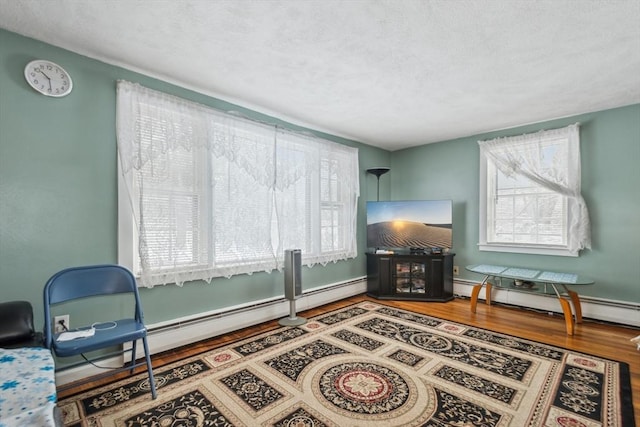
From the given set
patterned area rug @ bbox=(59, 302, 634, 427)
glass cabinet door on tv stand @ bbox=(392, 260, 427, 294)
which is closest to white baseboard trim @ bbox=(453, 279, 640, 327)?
glass cabinet door on tv stand @ bbox=(392, 260, 427, 294)

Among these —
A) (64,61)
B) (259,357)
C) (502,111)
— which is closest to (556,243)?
(502,111)

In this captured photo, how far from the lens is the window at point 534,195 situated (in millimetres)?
3455

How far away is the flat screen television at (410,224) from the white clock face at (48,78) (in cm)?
352

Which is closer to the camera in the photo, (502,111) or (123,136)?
(123,136)

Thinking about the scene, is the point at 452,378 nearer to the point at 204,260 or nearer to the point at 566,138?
the point at 204,260

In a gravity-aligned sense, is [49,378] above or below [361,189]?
below

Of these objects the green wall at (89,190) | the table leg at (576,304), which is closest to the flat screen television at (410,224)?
the table leg at (576,304)

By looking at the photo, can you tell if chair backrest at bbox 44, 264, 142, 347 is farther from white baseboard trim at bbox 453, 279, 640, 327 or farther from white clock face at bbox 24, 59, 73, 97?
white baseboard trim at bbox 453, 279, 640, 327

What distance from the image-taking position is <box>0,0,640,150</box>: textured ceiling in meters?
1.75

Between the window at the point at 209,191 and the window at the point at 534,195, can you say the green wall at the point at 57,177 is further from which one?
the window at the point at 534,195

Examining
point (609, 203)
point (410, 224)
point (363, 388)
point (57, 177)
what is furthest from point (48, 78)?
point (609, 203)

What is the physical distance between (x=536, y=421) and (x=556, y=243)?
2.70 meters

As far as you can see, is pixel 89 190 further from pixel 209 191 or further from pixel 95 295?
pixel 209 191

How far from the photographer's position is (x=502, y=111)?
341 centimetres
